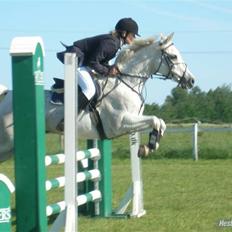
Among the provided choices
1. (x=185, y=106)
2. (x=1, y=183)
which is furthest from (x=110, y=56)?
(x=185, y=106)

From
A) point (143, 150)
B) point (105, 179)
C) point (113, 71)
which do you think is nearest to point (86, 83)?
point (113, 71)

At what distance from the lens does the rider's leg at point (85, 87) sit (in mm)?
6773

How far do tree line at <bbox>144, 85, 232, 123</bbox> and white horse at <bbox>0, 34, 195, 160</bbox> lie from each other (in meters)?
30.3

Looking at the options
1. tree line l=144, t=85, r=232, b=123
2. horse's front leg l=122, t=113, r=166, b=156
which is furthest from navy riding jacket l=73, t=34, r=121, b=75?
tree line l=144, t=85, r=232, b=123

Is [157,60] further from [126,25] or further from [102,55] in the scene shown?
[102,55]

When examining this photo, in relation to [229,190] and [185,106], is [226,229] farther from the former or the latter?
[185,106]

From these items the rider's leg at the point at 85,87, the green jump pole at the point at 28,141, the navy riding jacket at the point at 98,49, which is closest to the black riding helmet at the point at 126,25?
the navy riding jacket at the point at 98,49

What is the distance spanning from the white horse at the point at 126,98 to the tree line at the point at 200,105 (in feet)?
99.5

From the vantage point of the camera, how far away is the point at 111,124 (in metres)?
6.99

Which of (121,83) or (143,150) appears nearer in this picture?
(143,150)

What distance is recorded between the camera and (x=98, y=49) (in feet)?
22.3

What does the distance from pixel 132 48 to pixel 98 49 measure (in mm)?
733

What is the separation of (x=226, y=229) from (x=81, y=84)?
1.85m

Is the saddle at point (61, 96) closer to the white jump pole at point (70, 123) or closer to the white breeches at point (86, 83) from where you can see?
the white breeches at point (86, 83)
